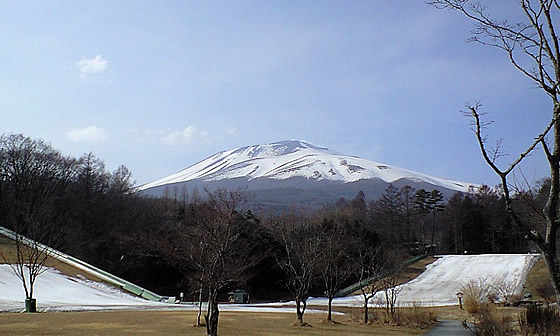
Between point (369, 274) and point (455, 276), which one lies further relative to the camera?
point (455, 276)

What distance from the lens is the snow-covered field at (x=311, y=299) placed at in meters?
28.4

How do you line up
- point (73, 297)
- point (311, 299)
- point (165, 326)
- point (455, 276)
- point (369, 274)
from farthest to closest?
point (455, 276) → point (311, 299) → point (369, 274) → point (73, 297) → point (165, 326)

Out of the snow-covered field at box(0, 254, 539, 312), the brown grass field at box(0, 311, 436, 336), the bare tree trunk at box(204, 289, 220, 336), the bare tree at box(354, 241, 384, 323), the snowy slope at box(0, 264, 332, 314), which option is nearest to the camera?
the bare tree trunk at box(204, 289, 220, 336)

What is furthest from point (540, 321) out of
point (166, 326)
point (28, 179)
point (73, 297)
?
point (28, 179)

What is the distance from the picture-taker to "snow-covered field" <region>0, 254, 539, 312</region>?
28.4 meters

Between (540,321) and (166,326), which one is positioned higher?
(540,321)

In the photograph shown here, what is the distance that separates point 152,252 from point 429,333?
30926mm

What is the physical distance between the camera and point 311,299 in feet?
141

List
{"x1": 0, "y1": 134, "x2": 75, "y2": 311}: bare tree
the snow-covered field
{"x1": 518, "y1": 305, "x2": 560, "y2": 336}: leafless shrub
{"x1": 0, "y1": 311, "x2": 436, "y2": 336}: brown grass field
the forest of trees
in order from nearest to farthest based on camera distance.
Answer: {"x1": 518, "y1": 305, "x2": 560, "y2": 336}: leafless shrub, {"x1": 0, "y1": 311, "x2": 436, "y2": 336}: brown grass field, the snow-covered field, the forest of trees, {"x1": 0, "y1": 134, "x2": 75, "y2": 311}: bare tree

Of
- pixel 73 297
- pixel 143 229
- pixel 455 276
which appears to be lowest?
pixel 455 276

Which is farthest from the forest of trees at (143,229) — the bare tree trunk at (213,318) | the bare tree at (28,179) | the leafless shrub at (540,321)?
the leafless shrub at (540,321)

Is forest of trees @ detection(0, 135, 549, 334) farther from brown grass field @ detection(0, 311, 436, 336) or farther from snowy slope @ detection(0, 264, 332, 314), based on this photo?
brown grass field @ detection(0, 311, 436, 336)

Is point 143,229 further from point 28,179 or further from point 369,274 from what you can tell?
point 369,274

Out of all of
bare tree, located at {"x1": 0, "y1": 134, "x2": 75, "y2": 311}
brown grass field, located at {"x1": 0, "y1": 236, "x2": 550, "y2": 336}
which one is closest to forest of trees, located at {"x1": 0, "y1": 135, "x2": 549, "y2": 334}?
bare tree, located at {"x1": 0, "y1": 134, "x2": 75, "y2": 311}
